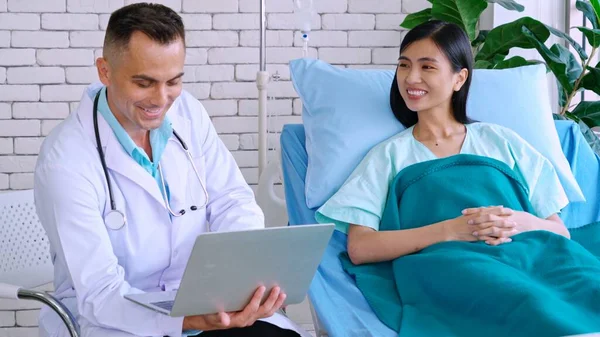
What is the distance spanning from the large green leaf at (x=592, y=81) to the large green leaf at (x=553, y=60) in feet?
0.19

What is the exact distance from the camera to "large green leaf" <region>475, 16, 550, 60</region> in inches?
126

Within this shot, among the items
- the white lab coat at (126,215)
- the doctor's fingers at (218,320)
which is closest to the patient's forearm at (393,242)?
the white lab coat at (126,215)

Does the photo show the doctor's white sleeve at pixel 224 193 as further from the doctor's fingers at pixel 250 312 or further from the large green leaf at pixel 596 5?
the large green leaf at pixel 596 5

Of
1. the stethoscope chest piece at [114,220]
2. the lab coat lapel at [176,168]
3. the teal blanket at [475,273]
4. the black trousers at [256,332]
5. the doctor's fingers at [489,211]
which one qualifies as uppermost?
the lab coat lapel at [176,168]

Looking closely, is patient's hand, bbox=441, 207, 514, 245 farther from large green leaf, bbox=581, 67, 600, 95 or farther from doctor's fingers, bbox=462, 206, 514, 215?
large green leaf, bbox=581, 67, 600, 95

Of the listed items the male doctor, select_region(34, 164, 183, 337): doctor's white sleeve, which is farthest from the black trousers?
select_region(34, 164, 183, 337): doctor's white sleeve

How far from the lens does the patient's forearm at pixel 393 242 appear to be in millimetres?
2184

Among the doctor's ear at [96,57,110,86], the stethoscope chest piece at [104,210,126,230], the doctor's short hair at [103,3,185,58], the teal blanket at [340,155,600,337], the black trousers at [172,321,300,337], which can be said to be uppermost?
the doctor's short hair at [103,3,185,58]

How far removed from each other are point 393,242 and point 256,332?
1.67 ft

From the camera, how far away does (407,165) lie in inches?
94.3

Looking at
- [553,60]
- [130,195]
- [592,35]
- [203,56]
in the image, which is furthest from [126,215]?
[592,35]

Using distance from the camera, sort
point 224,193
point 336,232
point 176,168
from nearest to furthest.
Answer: point 176,168, point 224,193, point 336,232

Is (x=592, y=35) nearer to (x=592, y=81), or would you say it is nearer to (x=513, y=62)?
(x=592, y=81)

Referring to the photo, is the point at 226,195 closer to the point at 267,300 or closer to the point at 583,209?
the point at 267,300
